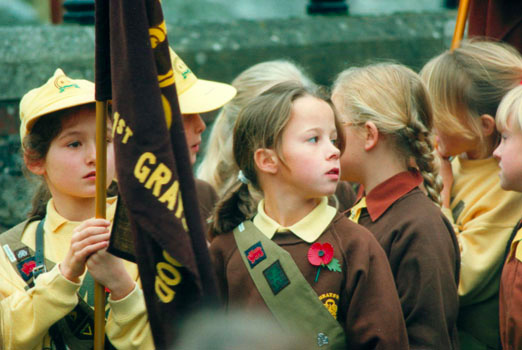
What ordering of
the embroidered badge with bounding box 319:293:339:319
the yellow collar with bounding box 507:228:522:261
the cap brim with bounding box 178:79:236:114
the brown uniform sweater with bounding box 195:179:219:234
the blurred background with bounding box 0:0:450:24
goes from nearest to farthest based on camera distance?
the embroidered badge with bounding box 319:293:339:319 < the yellow collar with bounding box 507:228:522:261 < the cap brim with bounding box 178:79:236:114 < the brown uniform sweater with bounding box 195:179:219:234 < the blurred background with bounding box 0:0:450:24

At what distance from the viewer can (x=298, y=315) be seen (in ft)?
9.06

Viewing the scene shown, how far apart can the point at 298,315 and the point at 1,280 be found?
1.00 metres

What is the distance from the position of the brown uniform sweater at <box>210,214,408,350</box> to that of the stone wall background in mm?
2514

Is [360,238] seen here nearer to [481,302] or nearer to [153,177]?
[153,177]

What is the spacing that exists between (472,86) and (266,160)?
121cm

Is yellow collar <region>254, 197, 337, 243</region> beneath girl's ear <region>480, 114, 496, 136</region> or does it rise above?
above

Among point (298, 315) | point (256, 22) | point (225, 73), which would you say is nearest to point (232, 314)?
point (298, 315)

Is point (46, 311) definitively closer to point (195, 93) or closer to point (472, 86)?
point (195, 93)

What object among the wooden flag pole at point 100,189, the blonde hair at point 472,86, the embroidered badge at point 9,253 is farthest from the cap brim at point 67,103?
Answer: the blonde hair at point 472,86

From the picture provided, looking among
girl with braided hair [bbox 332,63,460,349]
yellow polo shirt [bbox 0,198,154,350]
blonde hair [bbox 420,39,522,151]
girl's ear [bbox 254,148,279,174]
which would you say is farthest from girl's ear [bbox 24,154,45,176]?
blonde hair [bbox 420,39,522,151]

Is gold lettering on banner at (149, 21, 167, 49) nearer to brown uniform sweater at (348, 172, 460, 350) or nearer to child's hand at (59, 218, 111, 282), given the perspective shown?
child's hand at (59, 218, 111, 282)

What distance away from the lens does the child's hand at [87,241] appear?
8.69 feet

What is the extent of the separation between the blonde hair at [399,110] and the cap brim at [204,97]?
468mm

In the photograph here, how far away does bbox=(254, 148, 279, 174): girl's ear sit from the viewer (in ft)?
9.79
